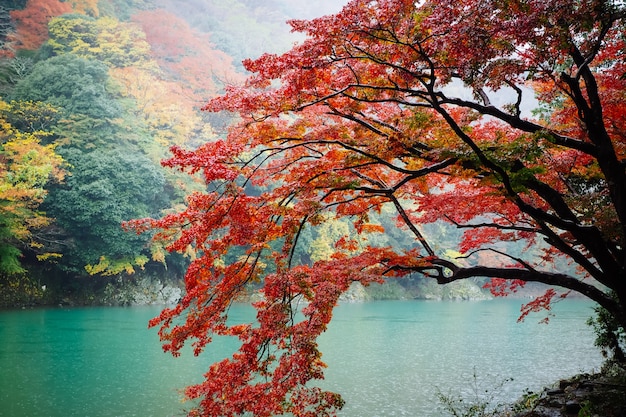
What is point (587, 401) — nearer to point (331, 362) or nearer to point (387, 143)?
point (387, 143)

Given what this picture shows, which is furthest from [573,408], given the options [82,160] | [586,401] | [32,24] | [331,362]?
[32,24]

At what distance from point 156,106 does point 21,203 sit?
11.6 meters

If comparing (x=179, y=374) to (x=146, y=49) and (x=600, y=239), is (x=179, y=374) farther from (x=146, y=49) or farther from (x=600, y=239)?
(x=146, y=49)

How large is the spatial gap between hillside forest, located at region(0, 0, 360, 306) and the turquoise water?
2210mm

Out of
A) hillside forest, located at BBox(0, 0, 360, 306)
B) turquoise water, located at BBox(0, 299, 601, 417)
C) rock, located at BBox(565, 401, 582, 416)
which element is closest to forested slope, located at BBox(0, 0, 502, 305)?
hillside forest, located at BBox(0, 0, 360, 306)

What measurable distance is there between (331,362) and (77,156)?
14.3 metres

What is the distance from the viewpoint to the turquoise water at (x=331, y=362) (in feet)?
26.1

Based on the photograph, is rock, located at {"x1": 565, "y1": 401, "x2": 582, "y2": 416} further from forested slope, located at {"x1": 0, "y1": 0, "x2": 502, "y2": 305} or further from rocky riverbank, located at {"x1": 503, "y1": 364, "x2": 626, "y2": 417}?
forested slope, located at {"x1": 0, "y1": 0, "x2": 502, "y2": 305}

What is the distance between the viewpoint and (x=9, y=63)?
20.5 m

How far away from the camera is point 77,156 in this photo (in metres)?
19.5

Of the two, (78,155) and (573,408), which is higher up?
(78,155)

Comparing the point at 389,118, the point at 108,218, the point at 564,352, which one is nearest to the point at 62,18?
the point at 108,218

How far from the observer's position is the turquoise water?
795 cm

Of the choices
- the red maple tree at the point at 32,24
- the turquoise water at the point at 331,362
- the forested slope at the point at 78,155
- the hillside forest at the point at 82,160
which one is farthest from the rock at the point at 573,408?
the red maple tree at the point at 32,24
